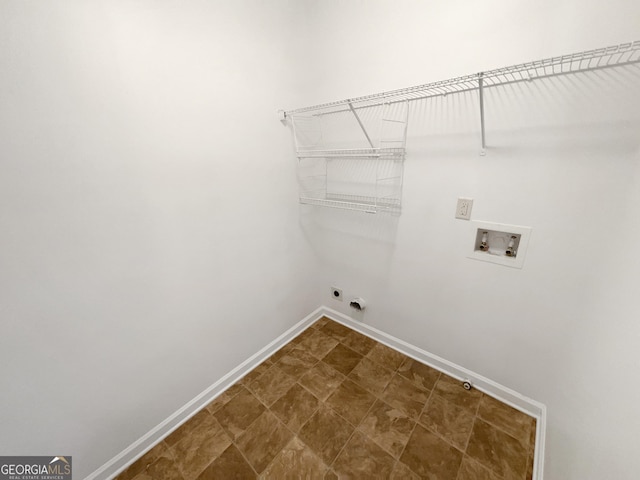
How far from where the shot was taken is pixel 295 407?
57.7 inches

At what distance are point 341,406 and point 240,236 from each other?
1.24 metres

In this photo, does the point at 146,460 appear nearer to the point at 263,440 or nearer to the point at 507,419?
the point at 263,440

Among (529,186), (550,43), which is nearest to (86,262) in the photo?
(529,186)

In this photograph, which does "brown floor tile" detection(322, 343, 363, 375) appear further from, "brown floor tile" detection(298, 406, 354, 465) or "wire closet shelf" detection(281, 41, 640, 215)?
"wire closet shelf" detection(281, 41, 640, 215)

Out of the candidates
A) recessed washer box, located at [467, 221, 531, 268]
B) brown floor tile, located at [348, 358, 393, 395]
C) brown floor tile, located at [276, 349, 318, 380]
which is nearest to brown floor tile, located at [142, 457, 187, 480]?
brown floor tile, located at [276, 349, 318, 380]

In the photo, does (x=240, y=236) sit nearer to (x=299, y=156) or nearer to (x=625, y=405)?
(x=299, y=156)

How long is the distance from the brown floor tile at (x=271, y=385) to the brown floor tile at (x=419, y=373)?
0.80 meters

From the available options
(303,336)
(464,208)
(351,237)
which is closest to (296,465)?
(303,336)

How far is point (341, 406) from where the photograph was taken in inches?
57.7

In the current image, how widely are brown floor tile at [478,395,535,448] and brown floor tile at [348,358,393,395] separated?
56 cm

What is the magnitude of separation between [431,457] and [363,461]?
35 centimetres

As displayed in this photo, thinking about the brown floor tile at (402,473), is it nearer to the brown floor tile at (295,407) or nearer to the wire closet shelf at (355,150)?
the brown floor tile at (295,407)

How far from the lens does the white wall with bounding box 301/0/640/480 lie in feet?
2.79

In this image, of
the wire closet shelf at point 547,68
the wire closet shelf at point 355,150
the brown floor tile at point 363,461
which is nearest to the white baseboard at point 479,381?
the brown floor tile at point 363,461
